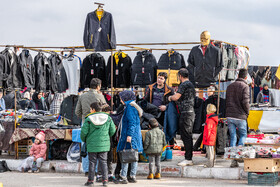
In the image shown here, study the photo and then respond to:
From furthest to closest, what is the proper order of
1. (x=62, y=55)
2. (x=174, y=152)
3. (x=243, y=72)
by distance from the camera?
(x=62, y=55) < (x=174, y=152) < (x=243, y=72)

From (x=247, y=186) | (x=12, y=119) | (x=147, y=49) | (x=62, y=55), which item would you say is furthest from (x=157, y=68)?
(x=247, y=186)

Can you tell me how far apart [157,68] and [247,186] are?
5063 mm

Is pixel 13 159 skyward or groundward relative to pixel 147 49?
groundward

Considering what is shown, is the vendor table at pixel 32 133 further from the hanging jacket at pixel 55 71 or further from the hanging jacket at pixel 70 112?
the hanging jacket at pixel 55 71

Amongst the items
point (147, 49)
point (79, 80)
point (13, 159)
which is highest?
point (147, 49)

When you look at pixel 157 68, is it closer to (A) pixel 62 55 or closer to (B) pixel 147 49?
(B) pixel 147 49

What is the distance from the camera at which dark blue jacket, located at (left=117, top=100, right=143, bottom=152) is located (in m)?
9.50

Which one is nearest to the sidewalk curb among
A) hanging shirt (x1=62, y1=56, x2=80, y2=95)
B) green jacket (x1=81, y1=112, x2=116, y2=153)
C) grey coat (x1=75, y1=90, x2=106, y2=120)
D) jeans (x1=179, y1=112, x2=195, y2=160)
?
jeans (x1=179, y1=112, x2=195, y2=160)

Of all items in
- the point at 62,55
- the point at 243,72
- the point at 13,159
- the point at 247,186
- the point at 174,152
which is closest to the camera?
the point at 247,186

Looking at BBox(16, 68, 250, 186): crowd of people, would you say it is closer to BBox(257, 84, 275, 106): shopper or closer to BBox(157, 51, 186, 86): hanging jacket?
BBox(157, 51, 186, 86): hanging jacket

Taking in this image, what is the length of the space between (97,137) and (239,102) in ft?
10.7

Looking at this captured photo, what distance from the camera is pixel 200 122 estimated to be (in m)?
12.7

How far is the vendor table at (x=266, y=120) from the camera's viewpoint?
1288 centimetres

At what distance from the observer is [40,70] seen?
14.2 m
